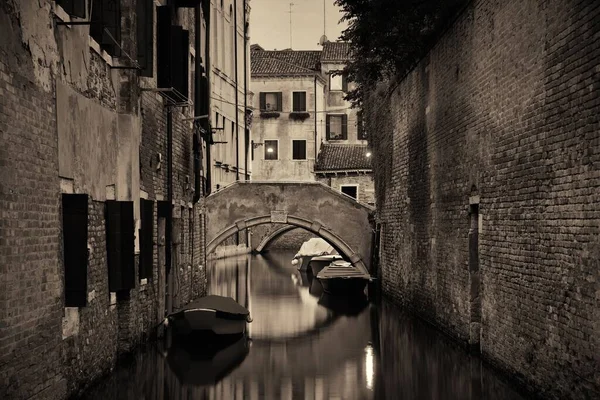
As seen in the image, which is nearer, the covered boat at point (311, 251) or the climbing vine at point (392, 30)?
the climbing vine at point (392, 30)

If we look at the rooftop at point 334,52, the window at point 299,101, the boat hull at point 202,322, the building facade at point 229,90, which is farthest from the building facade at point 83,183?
the rooftop at point 334,52

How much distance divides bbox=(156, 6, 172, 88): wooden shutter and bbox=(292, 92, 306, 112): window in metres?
31.4

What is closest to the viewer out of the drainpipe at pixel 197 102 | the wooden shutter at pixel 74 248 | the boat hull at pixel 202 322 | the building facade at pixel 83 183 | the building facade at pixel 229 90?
the building facade at pixel 83 183

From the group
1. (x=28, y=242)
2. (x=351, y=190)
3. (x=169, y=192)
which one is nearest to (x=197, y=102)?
(x=169, y=192)

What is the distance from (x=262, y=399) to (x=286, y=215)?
46.6 ft

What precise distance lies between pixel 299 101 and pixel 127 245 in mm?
35102

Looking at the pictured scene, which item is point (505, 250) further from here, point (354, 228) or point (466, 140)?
point (354, 228)

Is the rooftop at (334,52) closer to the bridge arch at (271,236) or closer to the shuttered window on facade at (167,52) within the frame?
the bridge arch at (271,236)

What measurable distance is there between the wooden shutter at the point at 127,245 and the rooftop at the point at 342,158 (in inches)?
1276

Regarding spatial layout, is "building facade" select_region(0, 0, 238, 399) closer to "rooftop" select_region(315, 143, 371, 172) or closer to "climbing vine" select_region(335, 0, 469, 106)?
"climbing vine" select_region(335, 0, 469, 106)

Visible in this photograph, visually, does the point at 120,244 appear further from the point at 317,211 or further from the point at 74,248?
the point at 317,211

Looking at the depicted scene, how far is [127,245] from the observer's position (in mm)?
11273

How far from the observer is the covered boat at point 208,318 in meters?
14.9

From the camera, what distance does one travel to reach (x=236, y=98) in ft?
103
